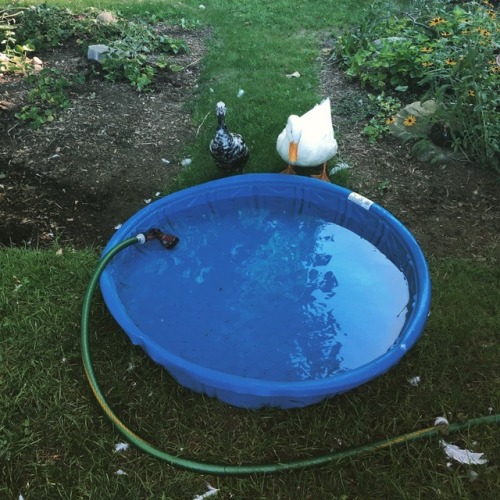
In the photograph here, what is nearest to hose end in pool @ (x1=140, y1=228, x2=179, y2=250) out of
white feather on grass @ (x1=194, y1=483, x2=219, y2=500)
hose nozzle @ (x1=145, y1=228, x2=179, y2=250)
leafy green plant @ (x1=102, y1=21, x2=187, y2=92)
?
hose nozzle @ (x1=145, y1=228, x2=179, y2=250)

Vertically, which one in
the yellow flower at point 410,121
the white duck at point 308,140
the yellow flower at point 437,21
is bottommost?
the yellow flower at point 410,121

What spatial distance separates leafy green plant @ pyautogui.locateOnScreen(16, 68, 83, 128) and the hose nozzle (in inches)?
68.9

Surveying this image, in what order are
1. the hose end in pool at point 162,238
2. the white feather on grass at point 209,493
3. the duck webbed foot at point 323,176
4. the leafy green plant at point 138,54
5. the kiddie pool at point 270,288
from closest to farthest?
1. the white feather on grass at point 209,493
2. the kiddie pool at point 270,288
3. the hose end in pool at point 162,238
4. the duck webbed foot at point 323,176
5. the leafy green plant at point 138,54

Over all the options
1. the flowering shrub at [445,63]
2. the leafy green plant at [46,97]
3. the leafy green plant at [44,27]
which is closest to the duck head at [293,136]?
the flowering shrub at [445,63]

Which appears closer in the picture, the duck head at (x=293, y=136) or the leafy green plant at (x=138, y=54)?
the duck head at (x=293, y=136)

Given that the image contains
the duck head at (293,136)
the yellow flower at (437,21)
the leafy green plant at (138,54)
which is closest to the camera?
the duck head at (293,136)

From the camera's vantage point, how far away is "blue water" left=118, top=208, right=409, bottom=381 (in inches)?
92.1

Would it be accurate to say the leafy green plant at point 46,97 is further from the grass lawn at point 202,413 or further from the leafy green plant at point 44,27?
the grass lawn at point 202,413

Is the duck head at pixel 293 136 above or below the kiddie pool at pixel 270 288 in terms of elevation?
above

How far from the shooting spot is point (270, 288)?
8.67 ft

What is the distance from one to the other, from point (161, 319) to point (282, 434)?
845 millimetres

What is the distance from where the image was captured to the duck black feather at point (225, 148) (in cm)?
296

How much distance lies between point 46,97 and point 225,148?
1.93 metres

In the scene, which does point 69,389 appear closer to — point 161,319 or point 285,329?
point 161,319
